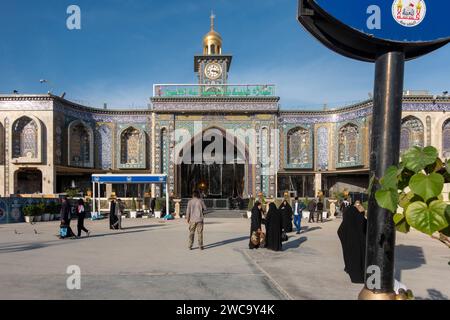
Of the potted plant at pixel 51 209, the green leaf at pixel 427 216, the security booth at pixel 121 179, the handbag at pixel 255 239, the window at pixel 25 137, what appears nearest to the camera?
the green leaf at pixel 427 216

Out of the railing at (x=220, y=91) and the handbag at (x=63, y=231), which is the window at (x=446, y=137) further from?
the handbag at (x=63, y=231)

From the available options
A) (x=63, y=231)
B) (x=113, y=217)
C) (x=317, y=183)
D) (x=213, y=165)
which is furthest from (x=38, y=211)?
(x=317, y=183)

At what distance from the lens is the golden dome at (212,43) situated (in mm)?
30844

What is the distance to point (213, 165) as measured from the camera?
31.0m

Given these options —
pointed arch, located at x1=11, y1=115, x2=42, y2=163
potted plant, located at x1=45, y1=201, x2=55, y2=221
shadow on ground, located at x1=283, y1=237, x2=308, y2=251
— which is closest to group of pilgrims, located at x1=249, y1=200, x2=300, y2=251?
shadow on ground, located at x1=283, y1=237, x2=308, y2=251

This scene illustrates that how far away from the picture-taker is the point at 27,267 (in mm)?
6395

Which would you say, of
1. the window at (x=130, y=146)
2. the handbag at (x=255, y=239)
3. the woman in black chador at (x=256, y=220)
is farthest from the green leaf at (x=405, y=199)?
the window at (x=130, y=146)

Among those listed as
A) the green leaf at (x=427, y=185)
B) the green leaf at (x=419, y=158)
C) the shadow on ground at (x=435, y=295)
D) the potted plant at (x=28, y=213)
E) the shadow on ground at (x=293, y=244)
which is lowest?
the potted plant at (x=28, y=213)

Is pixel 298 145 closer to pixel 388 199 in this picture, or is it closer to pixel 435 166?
pixel 435 166

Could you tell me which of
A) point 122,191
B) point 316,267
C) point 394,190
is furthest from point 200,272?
point 122,191

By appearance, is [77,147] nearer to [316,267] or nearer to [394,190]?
[316,267]

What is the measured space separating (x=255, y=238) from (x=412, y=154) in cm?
738

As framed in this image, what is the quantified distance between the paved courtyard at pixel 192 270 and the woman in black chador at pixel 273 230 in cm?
24
